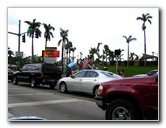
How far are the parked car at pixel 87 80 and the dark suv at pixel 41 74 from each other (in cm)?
233

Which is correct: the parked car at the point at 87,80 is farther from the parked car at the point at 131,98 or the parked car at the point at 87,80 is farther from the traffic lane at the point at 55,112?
the parked car at the point at 131,98

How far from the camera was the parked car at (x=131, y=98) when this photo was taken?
17.0ft

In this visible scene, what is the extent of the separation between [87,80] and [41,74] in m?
4.16

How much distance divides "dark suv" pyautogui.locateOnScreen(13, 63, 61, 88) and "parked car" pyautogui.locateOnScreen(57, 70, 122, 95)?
2334mm

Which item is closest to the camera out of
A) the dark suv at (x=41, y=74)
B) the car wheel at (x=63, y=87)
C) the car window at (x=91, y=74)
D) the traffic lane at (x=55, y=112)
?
the traffic lane at (x=55, y=112)

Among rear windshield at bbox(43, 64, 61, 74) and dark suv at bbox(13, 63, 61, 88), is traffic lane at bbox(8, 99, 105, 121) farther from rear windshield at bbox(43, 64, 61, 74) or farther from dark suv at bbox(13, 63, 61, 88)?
rear windshield at bbox(43, 64, 61, 74)

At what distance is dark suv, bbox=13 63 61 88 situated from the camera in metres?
15.7

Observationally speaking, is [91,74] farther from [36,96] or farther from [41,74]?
[41,74]

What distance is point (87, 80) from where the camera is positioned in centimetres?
1230

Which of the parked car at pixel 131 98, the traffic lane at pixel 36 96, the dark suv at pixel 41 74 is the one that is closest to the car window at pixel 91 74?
the traffic lane at pixel 36 96

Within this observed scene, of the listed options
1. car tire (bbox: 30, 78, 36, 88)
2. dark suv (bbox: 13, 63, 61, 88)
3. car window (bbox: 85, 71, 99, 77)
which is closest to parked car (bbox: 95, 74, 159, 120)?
car window (bbox: 85, 71, 99, 77)

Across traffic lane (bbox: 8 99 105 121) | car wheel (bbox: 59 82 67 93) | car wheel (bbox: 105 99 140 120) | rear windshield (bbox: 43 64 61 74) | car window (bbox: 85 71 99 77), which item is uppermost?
rear windshield (bbox: 43 64 61 74)
